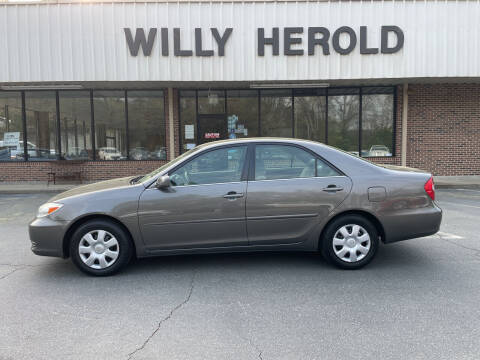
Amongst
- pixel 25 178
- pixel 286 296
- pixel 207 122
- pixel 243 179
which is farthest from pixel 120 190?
pixel 25 178

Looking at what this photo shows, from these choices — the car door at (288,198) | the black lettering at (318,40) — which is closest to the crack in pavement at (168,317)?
the car door at (288,198)

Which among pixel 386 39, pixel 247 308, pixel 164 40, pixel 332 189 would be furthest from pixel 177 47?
pixel 247 308

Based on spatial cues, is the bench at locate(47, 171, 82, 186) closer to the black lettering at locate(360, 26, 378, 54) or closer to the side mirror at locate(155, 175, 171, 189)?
the side mirror at locate(155, 175, 171, 189)

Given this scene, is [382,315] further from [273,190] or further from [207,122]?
[207,122]

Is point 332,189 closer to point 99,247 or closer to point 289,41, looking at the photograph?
point 99,247

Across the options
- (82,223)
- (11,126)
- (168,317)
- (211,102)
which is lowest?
(168,317)

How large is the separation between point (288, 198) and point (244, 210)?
0.52 meters

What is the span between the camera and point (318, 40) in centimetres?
1172

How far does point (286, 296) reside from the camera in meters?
3.72

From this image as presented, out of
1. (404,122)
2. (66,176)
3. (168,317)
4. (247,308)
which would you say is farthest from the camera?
(404,122)

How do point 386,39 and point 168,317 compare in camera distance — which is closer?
point 168,317

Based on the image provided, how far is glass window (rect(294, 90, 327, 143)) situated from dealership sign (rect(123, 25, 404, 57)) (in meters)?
1.97

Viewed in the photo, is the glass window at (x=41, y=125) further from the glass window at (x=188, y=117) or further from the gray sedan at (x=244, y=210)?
the gray sedan at (x=244, y=210)

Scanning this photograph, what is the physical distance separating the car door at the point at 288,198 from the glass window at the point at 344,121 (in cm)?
955
